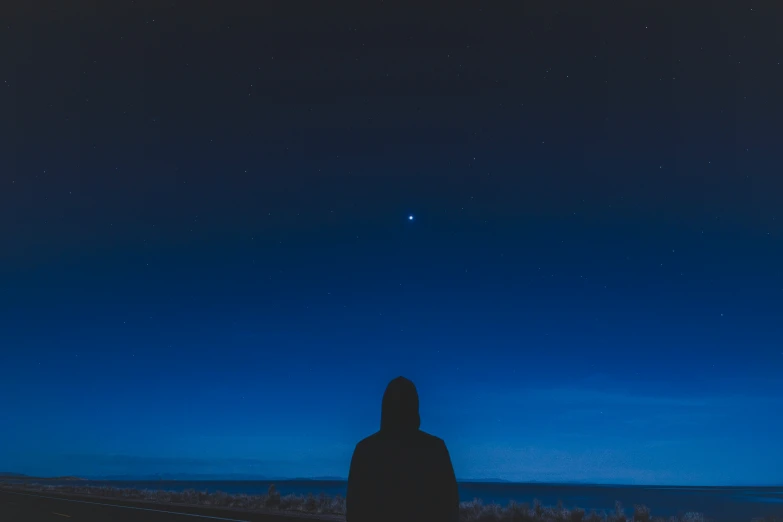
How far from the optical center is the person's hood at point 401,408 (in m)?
3.96

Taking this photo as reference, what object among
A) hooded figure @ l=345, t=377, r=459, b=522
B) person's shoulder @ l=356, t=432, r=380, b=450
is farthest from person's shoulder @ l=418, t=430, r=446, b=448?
person's shoulder @ l=356, t=432, r=380, b=450

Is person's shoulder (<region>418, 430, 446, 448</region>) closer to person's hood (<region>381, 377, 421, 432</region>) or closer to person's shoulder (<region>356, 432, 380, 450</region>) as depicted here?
person's hood (<region>381, 377, 421, 432</region>)

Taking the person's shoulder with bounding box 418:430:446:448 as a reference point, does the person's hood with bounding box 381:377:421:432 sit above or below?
above

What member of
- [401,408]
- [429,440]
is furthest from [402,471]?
[401,408]

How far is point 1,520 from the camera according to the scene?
68.7 ft

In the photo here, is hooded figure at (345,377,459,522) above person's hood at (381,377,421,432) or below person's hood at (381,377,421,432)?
below

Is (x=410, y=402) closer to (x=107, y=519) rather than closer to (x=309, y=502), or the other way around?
(x=107, y=519)

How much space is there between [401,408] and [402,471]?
1.16 ft

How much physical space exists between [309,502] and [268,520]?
33.8 ft

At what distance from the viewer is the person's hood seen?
156 inches

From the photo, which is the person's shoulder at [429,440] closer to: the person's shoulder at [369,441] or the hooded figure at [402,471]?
the hooded figure at [402,471]

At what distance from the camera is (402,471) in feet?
12.7

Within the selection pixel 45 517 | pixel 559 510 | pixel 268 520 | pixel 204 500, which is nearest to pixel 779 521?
pixel 559 510

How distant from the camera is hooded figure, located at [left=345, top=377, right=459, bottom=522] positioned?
12.7 feet
